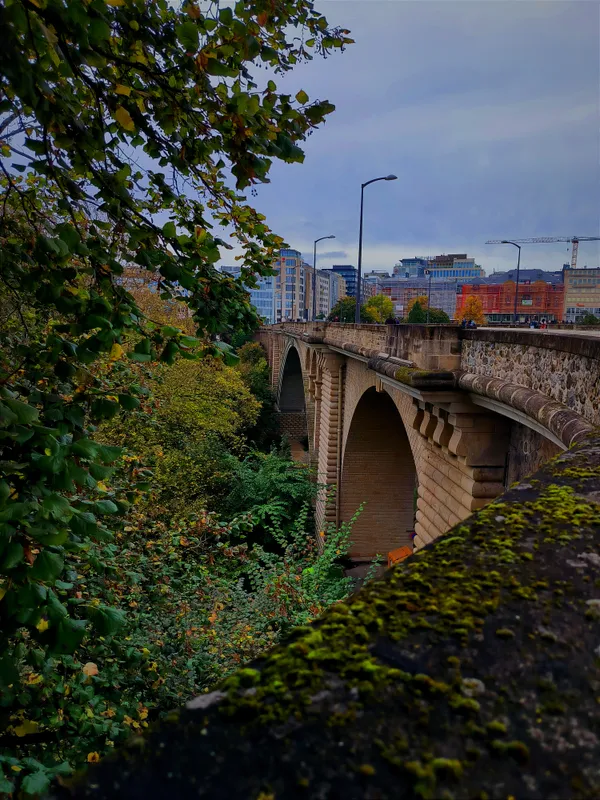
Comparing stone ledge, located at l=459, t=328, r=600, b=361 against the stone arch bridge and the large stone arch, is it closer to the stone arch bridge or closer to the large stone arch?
the stone arch bridge

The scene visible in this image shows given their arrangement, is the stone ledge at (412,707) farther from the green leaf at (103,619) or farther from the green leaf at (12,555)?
the green leaf at (103,619)

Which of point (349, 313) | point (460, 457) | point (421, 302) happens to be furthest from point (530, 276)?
point (460, 457)

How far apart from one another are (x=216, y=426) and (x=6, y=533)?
16.5 m

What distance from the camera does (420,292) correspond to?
158 m

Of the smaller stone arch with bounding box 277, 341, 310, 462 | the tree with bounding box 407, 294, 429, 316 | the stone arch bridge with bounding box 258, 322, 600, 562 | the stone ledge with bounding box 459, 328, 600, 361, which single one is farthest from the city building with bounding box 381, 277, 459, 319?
the stone ledge with bounding box 459, 328, 600, 361

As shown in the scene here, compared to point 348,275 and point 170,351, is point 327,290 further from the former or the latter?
point 170,351

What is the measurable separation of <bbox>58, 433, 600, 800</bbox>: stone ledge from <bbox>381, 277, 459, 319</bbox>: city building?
143172 mm

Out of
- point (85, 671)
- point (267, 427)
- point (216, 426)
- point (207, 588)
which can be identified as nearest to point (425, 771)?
point (85, 671)

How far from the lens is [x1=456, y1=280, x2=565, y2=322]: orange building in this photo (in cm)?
10062

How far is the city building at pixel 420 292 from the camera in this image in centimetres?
15262

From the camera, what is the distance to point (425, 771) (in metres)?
0.93

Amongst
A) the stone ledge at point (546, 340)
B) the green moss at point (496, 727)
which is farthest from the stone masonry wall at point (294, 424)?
the green moss at point (496, 727)

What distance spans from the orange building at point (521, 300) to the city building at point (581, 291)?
4.86ft

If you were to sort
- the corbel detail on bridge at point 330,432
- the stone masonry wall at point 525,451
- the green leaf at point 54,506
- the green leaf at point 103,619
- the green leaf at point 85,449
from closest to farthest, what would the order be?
the green leaf at point 54,506
the green leaf at point 85,449
the green leaf at point 103,619
the stone masonry wall at point 525,451
the corbel detail on bridge at point 330,432
